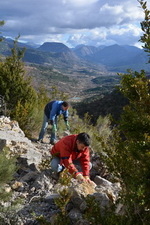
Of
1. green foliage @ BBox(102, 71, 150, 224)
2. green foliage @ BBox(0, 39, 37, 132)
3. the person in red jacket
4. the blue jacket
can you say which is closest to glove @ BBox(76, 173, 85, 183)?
the person in red jacket

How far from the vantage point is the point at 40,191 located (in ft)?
13.1

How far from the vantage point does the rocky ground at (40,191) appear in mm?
3229

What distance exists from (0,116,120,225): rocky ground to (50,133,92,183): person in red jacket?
0.17 m

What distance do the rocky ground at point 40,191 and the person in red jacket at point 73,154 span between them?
0.17 meters

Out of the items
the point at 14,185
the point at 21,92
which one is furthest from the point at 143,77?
the point at 21,92

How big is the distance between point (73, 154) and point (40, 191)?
36.1 inches

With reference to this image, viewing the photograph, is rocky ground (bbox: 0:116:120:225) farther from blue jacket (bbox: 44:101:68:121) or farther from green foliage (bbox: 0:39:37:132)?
green foliage (bbox: 0:39:37:132)

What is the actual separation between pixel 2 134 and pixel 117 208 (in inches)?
141

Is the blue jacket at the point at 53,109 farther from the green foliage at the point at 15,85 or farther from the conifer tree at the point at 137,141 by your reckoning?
the conifer tree at the point at 137,141

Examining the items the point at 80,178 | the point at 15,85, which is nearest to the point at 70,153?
the point at 80,178

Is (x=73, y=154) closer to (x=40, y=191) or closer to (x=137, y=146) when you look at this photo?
(x=40, y=191)

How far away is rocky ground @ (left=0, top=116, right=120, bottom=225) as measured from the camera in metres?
3.23

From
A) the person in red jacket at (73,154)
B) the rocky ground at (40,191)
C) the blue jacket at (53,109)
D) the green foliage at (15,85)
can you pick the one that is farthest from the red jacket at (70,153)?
the green foliage at (15,85)

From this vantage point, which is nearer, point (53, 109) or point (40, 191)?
point (40, 191)
